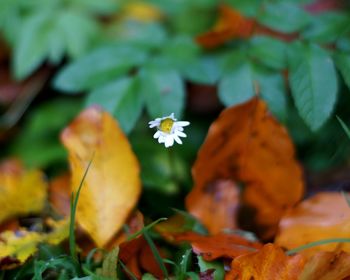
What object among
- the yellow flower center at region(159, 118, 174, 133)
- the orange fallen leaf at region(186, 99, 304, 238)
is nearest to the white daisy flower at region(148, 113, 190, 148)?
the yellow flower center at region(159, 118, 174, 133)

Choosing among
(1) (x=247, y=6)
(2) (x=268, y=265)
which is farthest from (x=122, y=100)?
(2) (x=268, y=265)

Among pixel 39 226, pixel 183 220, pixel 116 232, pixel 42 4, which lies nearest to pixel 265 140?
pixel 183 220

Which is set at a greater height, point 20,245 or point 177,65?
point 177,65

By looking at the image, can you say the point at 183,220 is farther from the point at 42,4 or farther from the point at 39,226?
the point at 42,4

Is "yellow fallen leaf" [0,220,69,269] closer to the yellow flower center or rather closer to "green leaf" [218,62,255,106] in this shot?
the yellow flower center

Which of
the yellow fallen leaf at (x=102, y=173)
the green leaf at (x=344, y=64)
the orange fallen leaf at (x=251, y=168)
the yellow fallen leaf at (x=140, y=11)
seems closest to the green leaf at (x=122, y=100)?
the yellow fallen leaf at (x=102, y=173)

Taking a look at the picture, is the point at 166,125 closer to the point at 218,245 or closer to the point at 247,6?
the point at 218,245
